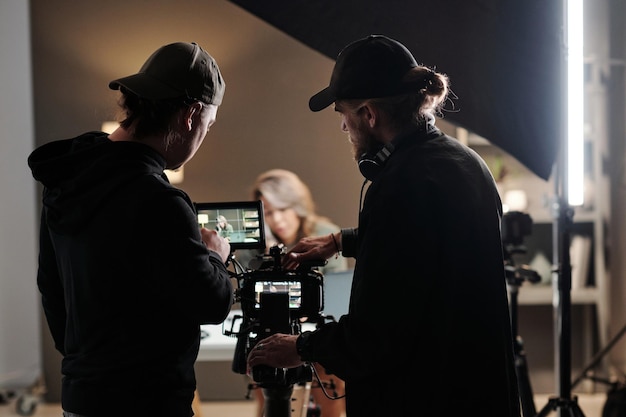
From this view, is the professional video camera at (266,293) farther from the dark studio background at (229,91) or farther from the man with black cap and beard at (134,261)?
the dark studio background at (229,91)

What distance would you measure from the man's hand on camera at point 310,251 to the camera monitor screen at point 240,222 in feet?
0.24

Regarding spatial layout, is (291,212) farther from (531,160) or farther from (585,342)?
(585,342)

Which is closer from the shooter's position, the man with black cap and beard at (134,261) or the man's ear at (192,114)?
the man with black cap and beard at (134,261)

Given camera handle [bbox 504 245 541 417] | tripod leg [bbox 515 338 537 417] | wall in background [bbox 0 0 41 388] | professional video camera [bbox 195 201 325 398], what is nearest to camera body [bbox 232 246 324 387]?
professional video camera [bbox 195 201 325 398]

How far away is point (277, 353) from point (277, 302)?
147 mm

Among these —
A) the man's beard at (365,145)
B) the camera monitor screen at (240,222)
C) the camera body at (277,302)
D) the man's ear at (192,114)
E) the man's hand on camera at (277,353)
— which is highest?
the man's ear at (192,114)

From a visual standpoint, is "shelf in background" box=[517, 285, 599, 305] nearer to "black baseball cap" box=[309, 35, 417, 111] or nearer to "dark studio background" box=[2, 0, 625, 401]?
"dark studio background" box=[2, 0, 625, 401]

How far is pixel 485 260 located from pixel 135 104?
620mm

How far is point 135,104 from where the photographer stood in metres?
1.14

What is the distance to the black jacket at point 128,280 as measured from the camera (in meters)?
1.06

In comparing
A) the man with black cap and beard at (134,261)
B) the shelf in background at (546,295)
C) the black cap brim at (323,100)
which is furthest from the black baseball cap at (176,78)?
the shelf in background at (546,295)

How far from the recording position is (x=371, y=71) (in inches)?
46.3

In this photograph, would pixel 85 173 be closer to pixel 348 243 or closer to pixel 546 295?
pixel 348 243

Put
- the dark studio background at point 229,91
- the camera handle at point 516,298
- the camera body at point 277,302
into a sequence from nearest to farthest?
Result: the camera body at point 277,302
the camera handle at point 516,298
the dark studio background at point 229,91
